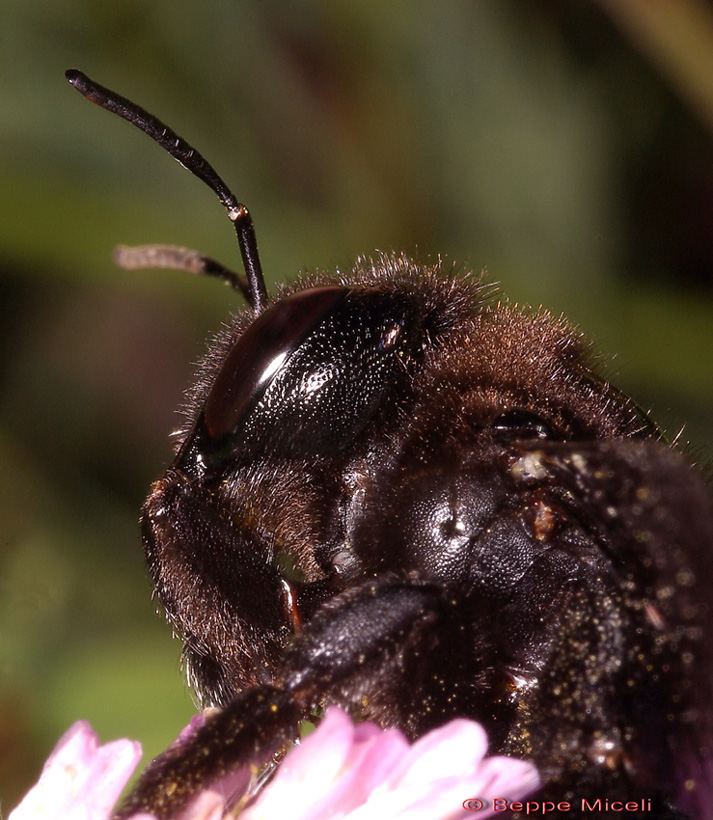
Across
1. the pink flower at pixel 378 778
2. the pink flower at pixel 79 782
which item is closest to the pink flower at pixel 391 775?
the pink flower at pixel 378 778

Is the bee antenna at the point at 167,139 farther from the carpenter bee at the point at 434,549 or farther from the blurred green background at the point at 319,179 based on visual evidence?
the blurred green background at the point at 319,179

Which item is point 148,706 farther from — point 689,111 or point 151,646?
point 689,111

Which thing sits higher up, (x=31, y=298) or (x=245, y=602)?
(x=31, y=298)

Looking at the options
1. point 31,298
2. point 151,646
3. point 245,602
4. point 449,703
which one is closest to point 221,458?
point 245,602

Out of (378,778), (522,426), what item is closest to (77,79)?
(522,426)

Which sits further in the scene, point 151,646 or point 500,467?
point 151,646

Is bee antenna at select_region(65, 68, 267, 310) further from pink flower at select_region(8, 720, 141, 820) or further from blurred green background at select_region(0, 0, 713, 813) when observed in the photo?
blurred green background at select_region(0, 0, 713, 813)

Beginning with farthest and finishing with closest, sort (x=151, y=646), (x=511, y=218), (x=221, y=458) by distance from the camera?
1. (x=511, y=218)
2. (x=151, y=646)
3. (x=221, y=458)
